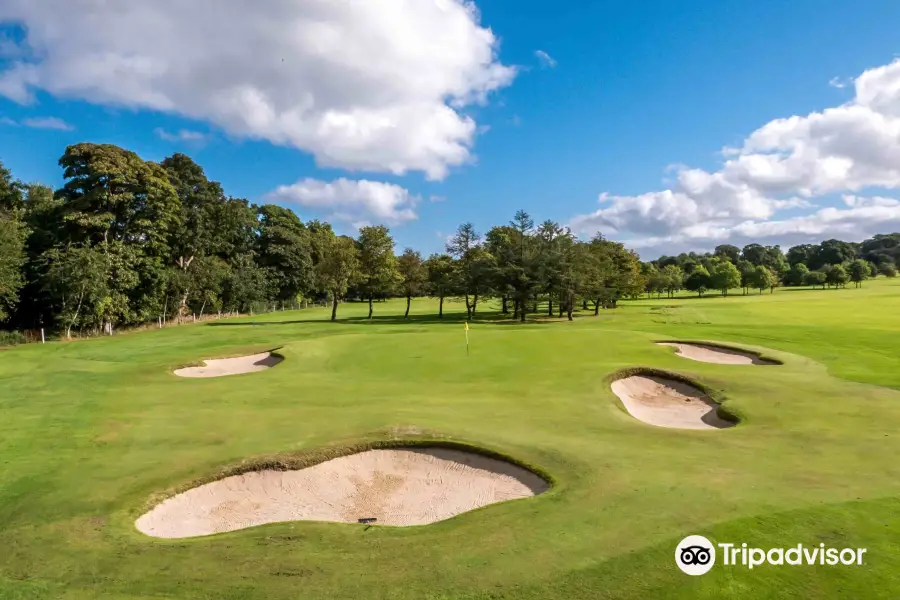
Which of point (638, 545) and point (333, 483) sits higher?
point (638, 545)

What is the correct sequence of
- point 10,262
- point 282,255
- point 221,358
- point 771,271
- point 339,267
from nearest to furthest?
1. point 221,358
2. point 10,262
3. point 339,267
4. point 282,255
5. point 771,271

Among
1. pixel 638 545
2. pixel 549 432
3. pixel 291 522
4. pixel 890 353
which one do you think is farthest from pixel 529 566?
pixel 890 353

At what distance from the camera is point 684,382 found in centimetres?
1973

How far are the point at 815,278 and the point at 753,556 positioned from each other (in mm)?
143730

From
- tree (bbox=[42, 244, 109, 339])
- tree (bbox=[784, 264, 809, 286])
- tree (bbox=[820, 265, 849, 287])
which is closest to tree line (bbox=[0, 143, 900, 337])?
tree (bbox=[42, 244, 109, 339])

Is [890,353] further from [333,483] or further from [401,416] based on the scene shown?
[333,483]

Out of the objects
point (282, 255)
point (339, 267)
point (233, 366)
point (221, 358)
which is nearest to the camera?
point (233, 366)

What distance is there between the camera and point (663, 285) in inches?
4296

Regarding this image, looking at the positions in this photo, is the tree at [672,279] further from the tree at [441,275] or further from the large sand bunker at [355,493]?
the large sand bunker at [355,493]

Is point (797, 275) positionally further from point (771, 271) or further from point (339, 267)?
point (339, 267)

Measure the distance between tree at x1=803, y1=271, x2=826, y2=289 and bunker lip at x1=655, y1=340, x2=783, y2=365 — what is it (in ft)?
383

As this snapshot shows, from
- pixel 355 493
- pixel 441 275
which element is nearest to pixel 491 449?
pixel 355 493

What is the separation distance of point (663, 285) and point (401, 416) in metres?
107

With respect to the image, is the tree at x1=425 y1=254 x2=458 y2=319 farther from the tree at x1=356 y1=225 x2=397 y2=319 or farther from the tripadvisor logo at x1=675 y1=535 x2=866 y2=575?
the tripadvisor logo at x1=675 y1=535 x2=866 y2=575
